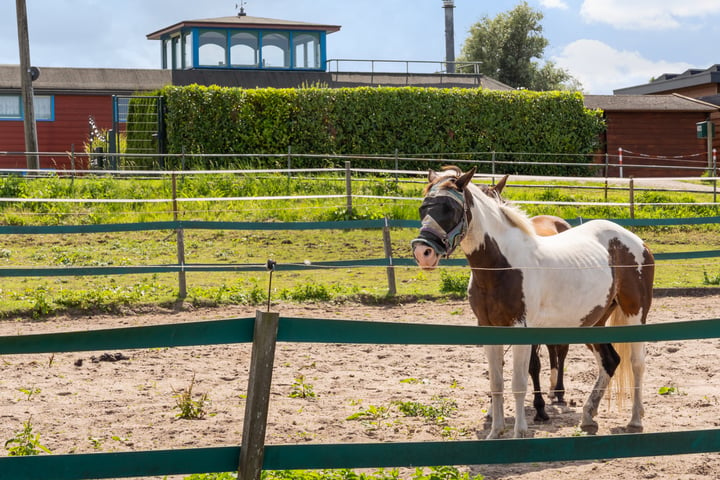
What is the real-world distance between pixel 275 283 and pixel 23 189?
792 cm

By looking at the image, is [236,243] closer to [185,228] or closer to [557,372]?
[185,228]

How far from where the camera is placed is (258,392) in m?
3.44

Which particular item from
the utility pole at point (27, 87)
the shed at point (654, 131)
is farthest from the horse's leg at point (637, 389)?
the shed at point (654, 131)

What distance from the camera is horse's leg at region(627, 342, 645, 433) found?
20.4 feet

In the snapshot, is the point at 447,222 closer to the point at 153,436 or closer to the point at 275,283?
the point at 153,436

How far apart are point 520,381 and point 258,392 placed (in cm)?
270

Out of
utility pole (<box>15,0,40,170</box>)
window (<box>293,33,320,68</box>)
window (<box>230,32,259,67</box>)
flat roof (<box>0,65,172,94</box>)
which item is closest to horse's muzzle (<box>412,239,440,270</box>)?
utility pole (<box>15,0,40,170</box>)

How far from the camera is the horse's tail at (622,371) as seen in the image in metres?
6.46

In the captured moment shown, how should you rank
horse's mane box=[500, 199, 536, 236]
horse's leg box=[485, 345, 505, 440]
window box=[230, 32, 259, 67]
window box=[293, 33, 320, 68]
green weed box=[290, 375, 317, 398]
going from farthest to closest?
1. window box=[293, 33, 320, 68]
2. window box=[230, 32, 259, 67]
3. green weed box=[290, 375, 317, 398]
4. horse's mane box=[500, 199, 536, 236]
5. horse's leg box=[485, 345, 505, 440]

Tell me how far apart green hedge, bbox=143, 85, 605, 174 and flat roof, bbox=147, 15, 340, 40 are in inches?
220

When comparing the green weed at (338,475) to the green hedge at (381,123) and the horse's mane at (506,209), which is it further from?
the green hedge at (381,123)

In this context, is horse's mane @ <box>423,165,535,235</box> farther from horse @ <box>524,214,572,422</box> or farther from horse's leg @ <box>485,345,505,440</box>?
horse's leg @ <box>485,345,505,440</box>

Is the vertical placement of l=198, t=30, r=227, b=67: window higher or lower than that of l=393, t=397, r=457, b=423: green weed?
higher

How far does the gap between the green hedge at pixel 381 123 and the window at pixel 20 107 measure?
844 cm
